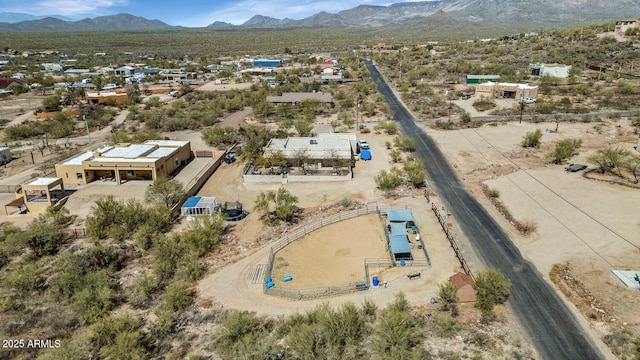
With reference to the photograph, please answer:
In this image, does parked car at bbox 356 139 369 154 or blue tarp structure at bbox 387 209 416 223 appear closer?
blue tarp structure at bbox 387 209 416 223

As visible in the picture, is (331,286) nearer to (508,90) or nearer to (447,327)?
(447,327)

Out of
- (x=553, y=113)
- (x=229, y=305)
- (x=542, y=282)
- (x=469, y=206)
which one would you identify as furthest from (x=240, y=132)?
(x=553, y=113)

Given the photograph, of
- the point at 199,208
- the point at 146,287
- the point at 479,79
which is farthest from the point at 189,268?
the point at 479,79

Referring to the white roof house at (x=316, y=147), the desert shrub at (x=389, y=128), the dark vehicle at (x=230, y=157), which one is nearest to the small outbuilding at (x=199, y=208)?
the white roof house at (x=316, y=147)

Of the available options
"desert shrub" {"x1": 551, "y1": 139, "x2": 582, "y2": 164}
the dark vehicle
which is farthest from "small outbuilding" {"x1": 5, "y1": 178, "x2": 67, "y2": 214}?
"desert shrub" {"x1": 551, "y1": 139, "x2": 582, "y2": 164}

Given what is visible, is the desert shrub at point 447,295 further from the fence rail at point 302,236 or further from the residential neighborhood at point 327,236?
the fence rail at point 302,236

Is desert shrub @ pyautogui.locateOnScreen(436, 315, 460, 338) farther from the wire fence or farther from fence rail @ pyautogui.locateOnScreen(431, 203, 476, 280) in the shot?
fence rail @ pyautogui.locateOnScreen(431, 203, 476, 280)
